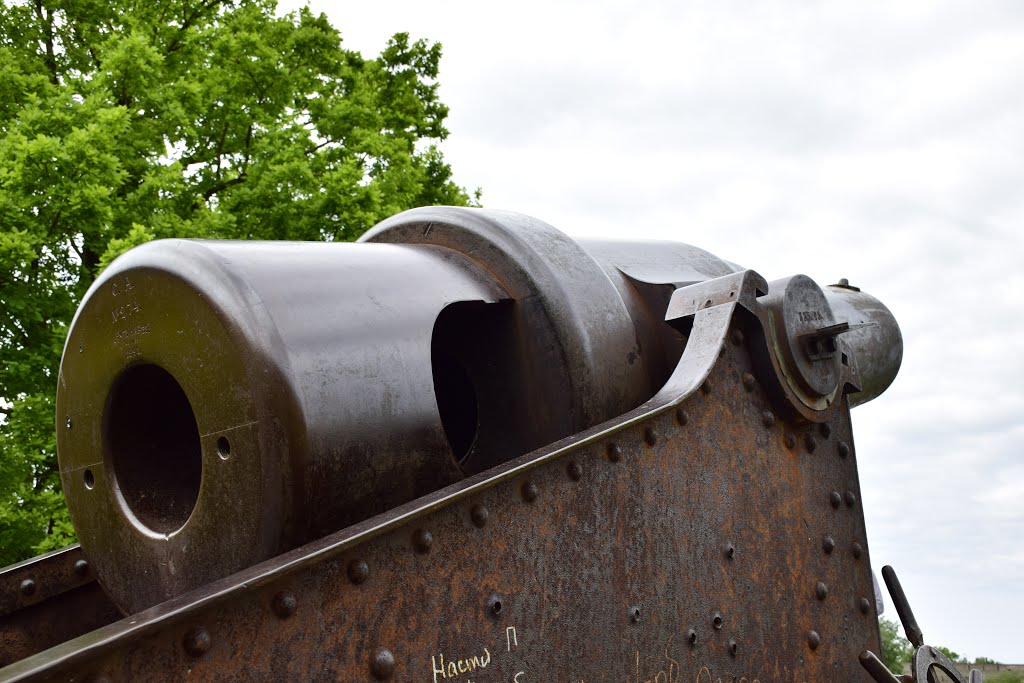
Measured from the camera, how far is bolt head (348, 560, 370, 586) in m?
2.07

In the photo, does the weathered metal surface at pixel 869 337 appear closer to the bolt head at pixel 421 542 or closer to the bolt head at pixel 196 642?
the bolt head at pixel 421 542

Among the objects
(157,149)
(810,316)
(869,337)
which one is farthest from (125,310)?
(157,149)

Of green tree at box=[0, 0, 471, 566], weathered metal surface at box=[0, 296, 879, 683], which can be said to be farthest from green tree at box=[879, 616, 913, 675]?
weathered metal surface at box=[0, 296, 879, 683]

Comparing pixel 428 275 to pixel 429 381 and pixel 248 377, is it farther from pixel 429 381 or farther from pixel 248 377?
pixel 248 377

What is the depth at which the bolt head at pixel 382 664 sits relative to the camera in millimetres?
2092

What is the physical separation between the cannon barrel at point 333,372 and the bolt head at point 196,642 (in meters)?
0.50

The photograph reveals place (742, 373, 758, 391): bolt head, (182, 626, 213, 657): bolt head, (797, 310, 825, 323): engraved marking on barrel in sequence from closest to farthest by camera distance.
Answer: (182, 626, 213, 657): bolt head, (742, 373, 758, 391): bolt head, (797, 310, 825, 323): engraved marking on barrel

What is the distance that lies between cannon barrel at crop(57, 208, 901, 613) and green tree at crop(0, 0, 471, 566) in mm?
9367

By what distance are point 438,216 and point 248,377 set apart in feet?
3.76

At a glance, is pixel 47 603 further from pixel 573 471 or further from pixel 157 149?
pixel 157 149

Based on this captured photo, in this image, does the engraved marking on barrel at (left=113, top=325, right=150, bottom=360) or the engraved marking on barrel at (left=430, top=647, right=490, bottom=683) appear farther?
the engraved marking on barrel at (left=113, top=325, right=150, bottom=360)

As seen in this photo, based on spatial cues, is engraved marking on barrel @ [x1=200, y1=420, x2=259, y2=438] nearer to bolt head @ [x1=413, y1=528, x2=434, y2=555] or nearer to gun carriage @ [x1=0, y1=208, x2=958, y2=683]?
gun carriage @ [x1=0, y1=208, x2=958, y2=683]

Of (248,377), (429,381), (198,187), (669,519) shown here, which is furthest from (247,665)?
(198,187)

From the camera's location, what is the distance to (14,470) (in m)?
12.5
